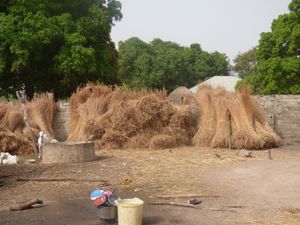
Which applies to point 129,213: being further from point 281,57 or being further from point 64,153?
point 281,57

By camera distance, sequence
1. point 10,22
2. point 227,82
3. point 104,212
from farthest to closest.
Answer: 1. point 227,82
2. point 10,22
3. point 104,212

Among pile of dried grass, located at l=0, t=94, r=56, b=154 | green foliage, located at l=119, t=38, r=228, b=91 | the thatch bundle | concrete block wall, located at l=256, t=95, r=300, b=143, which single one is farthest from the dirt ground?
green foliage, located at l=119, t=38, r=228, b=91

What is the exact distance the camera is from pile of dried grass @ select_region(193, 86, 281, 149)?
12.6m

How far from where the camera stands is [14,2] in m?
18.1

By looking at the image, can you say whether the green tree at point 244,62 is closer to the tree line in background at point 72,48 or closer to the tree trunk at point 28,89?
the tree line in background at point 72,48

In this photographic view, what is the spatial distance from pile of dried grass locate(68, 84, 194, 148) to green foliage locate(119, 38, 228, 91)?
2098 cm

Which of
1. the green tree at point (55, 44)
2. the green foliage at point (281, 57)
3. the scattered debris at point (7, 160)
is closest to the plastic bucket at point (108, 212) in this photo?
the scattered debris at point (7, 160)

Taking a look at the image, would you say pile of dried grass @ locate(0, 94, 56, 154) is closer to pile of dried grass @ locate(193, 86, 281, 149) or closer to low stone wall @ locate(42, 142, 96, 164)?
low stone wall @ locate(42, 142, 96, 164)

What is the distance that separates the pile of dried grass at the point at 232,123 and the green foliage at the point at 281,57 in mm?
6647

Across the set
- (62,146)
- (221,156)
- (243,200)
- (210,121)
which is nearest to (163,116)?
(210,121)

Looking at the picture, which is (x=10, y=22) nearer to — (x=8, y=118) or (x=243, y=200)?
(x=8, y=118)

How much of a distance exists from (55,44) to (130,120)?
7409 millimetres

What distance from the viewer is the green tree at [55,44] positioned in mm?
17078

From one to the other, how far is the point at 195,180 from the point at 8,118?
7230mm
